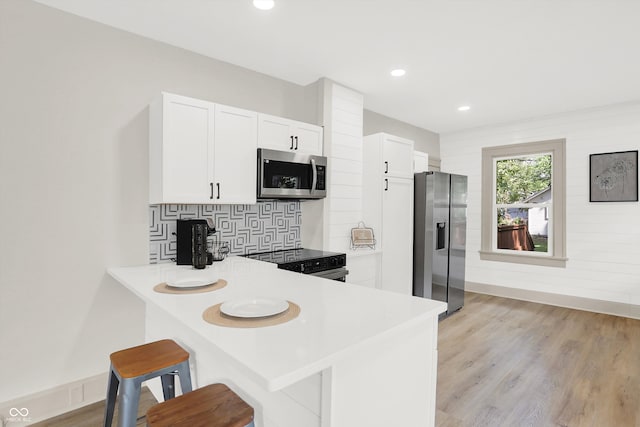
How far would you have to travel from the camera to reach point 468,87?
3.66 m

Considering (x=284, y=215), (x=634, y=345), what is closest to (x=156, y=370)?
(x=284, y=215)

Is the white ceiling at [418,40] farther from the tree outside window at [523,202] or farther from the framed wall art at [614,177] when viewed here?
the tree outside window at [523,202]

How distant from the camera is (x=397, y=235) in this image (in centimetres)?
389

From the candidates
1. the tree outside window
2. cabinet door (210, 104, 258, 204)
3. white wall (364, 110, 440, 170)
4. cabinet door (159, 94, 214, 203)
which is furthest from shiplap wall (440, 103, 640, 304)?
cabinet door (159, 94, 214, 203)

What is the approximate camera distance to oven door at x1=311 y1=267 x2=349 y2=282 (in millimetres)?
2891

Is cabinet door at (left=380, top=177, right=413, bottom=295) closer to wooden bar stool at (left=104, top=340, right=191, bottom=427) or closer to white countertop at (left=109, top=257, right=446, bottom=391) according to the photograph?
white countertop at (left=109, top=257, right=446, bottom=391)

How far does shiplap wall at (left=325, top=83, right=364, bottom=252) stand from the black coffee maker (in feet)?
4.19

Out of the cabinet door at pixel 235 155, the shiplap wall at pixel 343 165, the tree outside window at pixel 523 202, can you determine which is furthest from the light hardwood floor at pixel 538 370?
the cabinet door at pixel 235 155

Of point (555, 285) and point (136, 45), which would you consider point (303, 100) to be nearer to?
point (136, 45)

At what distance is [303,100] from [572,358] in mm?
3535

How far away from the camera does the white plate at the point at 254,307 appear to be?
1220 mm

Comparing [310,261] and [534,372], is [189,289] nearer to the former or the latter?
[310,261]

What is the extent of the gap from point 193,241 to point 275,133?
1.18 m

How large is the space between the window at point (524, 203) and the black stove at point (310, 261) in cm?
334
